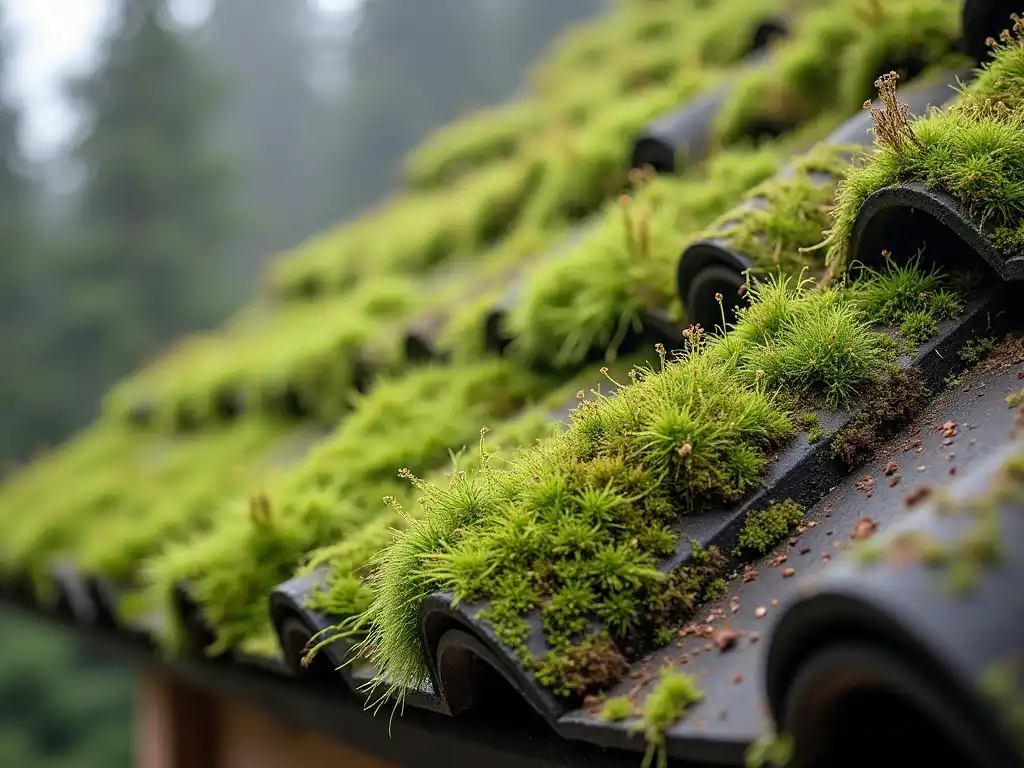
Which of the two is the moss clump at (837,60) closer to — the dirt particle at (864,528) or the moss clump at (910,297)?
the moss clump at (910,297)

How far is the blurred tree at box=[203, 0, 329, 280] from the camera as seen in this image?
33531mm

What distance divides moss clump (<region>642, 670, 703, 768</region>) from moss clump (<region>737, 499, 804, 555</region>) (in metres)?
0.33

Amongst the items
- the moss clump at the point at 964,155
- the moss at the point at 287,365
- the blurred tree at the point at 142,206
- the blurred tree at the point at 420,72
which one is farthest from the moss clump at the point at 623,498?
the blurred tree at the point at 420,72

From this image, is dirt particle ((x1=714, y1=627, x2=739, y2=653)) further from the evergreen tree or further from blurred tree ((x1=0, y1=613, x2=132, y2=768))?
the evergreen tree

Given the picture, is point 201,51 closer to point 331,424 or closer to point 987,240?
point 331,424

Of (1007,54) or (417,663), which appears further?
(1007,54)

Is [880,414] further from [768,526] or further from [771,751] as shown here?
[771,751]

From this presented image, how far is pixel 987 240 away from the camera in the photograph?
5.17 ft

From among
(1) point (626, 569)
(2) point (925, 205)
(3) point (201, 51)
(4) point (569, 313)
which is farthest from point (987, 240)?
(3) point (201, 51)

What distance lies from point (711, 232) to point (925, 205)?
60 cm

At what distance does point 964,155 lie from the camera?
1652mm

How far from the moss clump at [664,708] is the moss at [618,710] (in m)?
0.03

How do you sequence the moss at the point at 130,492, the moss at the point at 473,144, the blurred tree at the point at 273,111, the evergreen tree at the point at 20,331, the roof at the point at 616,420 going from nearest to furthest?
the roof at the point at 616,420
the moss at the point at 130,492
the moss at the point at 473,144
the evergreen tree at the point at 20,331
the blurred tree at the point at 273,111

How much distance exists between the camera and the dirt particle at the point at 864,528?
4.43ft
